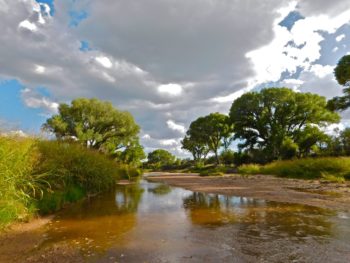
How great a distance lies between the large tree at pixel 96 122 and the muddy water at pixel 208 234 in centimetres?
3380

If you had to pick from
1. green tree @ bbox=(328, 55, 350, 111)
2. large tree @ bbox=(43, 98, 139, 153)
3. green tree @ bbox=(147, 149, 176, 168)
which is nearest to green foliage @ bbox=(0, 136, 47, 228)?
green tree @ bbox=(328, 55, 350, 111)

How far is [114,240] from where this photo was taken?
6.91 meters

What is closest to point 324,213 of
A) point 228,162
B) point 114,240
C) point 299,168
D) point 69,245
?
point 114,240

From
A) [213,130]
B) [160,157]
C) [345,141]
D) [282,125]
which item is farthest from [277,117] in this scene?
[160,157]

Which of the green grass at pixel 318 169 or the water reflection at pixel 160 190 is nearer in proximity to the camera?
the water reflection at pixel 160 190

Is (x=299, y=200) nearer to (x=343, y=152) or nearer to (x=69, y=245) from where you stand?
(x=69, y=245)

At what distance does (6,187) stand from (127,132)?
39601 millimetres

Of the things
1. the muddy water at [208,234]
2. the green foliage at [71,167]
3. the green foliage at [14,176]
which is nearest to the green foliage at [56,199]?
the green foliage at [71,167]

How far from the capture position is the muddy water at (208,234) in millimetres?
5535

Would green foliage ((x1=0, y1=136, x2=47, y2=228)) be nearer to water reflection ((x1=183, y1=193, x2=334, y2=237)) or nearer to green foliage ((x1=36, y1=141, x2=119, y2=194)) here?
green foliage ((x1=36, y1=141, x2=119, y2=194))

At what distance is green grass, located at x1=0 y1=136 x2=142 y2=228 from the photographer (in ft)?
23.7

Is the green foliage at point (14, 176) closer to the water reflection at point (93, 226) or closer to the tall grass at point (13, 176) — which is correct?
the tall grass at point (13, 176)

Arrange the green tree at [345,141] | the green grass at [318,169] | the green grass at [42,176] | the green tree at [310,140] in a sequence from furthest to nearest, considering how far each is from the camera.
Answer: the green tree at [310,140]
the green tree at [345,141]
the green grass at [318,169]
the green grass at [42,176]

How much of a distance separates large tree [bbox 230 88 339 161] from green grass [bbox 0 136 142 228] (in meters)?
32.1
